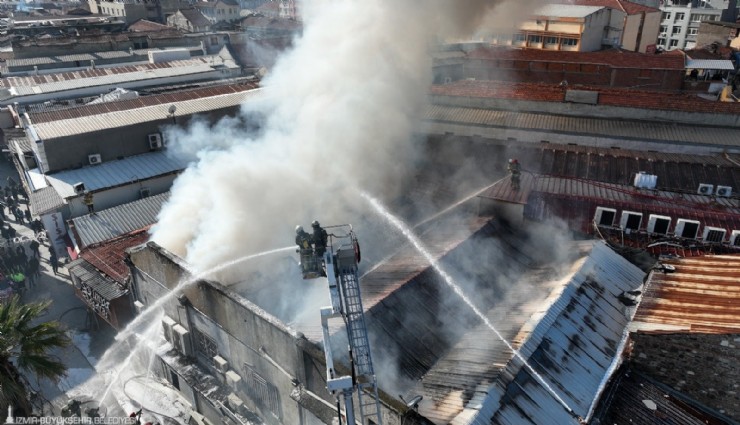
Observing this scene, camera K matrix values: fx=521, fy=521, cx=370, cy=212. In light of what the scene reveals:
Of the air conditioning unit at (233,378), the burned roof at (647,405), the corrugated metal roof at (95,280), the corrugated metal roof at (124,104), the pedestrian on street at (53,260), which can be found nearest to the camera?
the burned roof at (647,405)

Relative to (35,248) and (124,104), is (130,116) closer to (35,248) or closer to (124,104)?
(124,104)

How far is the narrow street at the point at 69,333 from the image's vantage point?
13.2 meters

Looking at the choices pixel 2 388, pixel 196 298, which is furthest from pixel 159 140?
pixel 2 388

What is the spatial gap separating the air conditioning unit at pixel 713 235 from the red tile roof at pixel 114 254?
1602cm

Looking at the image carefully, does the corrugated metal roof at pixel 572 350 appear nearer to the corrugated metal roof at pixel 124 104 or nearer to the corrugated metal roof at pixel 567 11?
the corrugated metal roof at pixel 124 104

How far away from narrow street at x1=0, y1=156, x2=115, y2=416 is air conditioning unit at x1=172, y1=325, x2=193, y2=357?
2470mm

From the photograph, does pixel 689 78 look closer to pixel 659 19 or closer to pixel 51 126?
pixel 659 19

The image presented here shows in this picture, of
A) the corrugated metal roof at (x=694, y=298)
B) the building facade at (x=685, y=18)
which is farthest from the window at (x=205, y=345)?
the building facade at (x=685, y=18)

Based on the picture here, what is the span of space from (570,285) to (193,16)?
5851 centimetres

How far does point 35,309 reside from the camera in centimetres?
922

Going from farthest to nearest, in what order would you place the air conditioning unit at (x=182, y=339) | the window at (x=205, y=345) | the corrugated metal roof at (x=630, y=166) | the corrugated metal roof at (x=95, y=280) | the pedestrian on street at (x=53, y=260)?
the pedestrian on street at (x=53, y=260), the corrugated metal roof at (x=630, y=166), the corrugated metal roof at (x=95, y=280), the air conditioning unit at (x=182, y=339), the window at (x=205, y=345)

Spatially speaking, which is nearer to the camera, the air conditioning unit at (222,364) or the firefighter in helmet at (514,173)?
the air conditioning unit at (222,364)

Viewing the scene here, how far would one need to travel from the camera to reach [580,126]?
23.5 meters

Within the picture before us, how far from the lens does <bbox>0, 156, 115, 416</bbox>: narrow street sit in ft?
43.4
